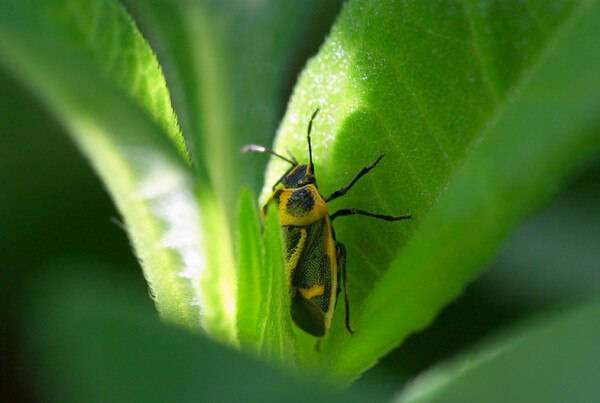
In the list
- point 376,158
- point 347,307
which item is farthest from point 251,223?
point 347,307

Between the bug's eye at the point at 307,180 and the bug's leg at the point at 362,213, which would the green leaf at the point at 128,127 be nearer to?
the bug's leg at the point at 362,213

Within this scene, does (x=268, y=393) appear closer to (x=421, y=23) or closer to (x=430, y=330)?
(x=421, y=23)

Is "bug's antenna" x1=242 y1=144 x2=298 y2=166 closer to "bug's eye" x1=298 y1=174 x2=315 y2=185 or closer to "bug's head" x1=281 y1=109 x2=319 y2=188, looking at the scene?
"bug's head" x1=281 y1=109 x2=319 y2=188

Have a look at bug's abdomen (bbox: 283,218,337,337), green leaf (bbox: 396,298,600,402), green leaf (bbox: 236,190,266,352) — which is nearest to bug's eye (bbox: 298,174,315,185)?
bug's abdomen (bbox: 283,218,337,337)

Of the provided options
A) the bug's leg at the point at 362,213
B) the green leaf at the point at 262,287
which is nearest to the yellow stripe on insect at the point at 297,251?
the bug's leg at the point at 362,213

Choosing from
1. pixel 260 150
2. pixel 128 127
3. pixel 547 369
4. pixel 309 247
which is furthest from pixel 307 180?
pixel 547 369
